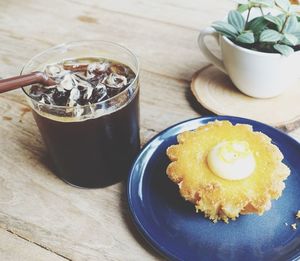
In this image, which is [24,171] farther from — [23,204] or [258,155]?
[258,155]

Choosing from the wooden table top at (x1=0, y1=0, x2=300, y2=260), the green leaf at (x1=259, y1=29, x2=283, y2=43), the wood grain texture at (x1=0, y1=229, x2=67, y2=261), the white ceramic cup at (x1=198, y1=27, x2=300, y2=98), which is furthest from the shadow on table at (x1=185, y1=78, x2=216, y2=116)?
the wood grain texture at (x1=0, y1=229, x2=67, y2=261)

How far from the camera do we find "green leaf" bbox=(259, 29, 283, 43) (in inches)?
36.4

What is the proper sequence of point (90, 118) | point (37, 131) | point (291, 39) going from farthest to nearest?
1. point (37, 131)
2. point (291, 39)
3. point (90, 118)

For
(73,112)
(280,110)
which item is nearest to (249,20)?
(280,110)

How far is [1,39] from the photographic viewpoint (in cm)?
134

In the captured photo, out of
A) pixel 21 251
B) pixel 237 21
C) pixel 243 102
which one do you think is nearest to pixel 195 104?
pixel 243 102

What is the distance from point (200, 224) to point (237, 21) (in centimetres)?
51

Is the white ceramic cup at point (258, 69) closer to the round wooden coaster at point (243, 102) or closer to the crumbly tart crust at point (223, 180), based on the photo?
the round wooden coaster at point (243, 102)

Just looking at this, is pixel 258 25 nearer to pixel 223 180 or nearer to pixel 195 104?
pixel 195 104

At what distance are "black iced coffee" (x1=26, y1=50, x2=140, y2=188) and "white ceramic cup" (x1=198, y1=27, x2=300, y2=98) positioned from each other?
287 millimetres

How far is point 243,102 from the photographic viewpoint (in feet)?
3.47

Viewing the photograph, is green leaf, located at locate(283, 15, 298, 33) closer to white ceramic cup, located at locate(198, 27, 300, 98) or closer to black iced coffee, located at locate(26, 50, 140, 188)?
white ceramic cup, located at locate(198, 27, 300, 98)

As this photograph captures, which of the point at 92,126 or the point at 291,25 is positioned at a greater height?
the point at 291,25

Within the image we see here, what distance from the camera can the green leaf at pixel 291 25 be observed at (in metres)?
0.94
